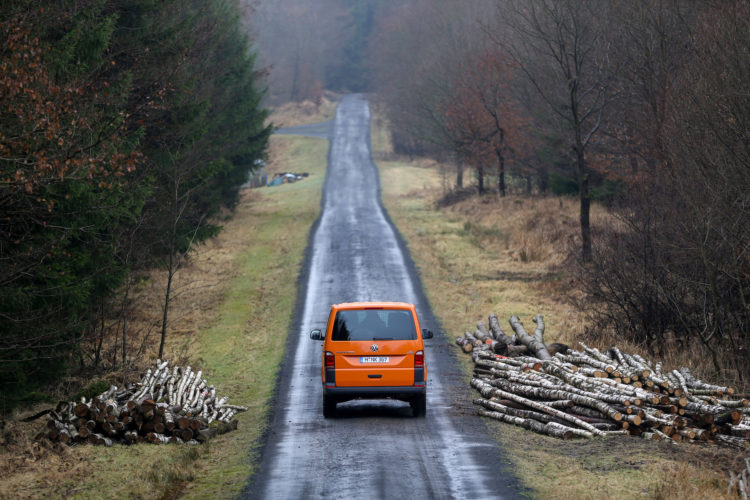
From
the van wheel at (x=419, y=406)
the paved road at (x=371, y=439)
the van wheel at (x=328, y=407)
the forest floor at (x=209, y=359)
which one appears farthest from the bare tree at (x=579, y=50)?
the van wheel at (x=328, y=407)

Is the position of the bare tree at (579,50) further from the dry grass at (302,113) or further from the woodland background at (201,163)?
the dry grass at (302,113)

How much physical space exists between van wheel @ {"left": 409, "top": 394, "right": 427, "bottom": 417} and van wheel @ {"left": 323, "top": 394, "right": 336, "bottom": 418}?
1425 millimetres

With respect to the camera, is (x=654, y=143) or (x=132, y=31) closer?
(x=132, y=31)

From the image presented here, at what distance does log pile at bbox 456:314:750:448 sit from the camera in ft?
42.6

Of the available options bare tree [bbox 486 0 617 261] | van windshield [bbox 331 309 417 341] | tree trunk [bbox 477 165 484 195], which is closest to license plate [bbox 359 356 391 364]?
van windshield [bbox 331 309 417 341]

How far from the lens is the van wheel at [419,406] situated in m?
14.9

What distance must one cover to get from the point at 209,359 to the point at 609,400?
11.1m

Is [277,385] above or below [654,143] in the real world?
below

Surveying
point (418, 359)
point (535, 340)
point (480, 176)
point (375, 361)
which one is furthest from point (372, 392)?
point (480, 176)

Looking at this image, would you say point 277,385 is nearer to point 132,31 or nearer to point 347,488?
point 347,488

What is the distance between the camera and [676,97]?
72.1 ft

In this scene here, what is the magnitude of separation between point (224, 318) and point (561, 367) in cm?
1305

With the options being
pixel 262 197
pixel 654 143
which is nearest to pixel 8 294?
pixel 654 143

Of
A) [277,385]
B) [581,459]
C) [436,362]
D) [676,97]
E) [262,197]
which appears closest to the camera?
[581,459]
